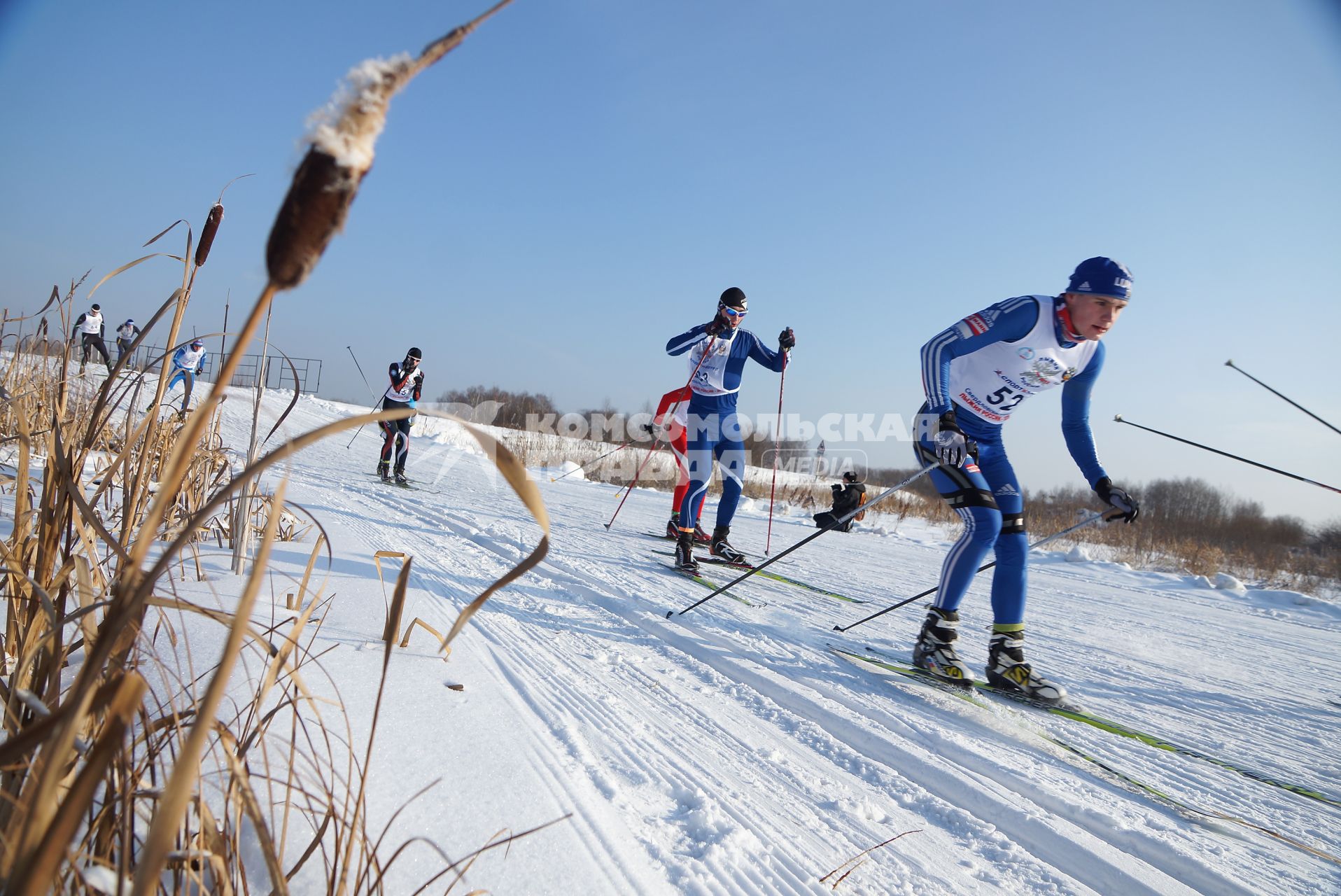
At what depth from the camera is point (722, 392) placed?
5.79 m

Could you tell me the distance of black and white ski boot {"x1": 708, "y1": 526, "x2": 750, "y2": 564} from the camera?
536 centimetres

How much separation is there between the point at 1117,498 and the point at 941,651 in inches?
47.2

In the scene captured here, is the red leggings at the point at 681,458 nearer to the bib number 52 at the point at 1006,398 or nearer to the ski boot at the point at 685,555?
the ski boot at the point at 685,555

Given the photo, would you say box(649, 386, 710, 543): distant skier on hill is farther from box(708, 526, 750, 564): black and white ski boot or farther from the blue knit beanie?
the blue knit beanie

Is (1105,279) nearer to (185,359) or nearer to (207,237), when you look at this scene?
(207,237)

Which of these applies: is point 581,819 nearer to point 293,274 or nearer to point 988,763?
point 293,274

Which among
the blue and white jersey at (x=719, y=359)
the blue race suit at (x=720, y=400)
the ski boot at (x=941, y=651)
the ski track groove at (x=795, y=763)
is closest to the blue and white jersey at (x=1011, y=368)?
the ski boot at (x=941, y=651)

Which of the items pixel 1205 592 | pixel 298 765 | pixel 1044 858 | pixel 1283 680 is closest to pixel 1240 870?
pixel 1044 858

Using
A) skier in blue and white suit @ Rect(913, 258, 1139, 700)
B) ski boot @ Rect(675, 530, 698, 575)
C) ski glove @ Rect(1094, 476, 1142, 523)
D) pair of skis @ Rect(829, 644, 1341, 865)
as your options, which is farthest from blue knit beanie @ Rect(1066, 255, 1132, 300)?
ski boot @ Rect(675, 530, 698, 575)

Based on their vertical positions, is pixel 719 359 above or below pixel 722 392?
above

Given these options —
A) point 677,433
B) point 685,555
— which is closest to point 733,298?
point 677,433

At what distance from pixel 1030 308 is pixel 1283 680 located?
249 centimetres

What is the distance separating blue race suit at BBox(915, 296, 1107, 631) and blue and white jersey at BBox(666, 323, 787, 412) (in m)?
2.59

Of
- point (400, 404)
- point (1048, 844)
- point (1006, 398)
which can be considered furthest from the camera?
point (400, 404)
